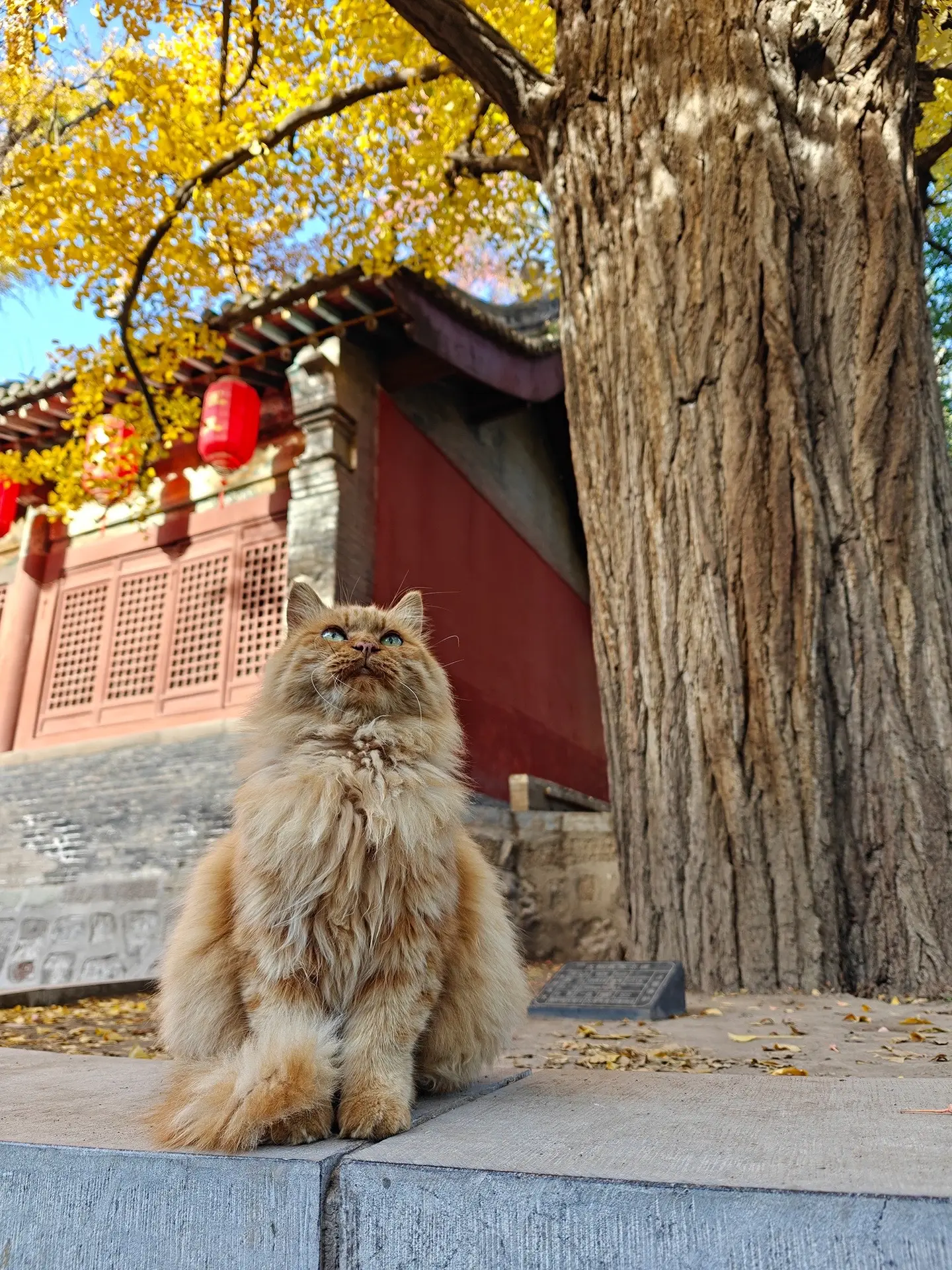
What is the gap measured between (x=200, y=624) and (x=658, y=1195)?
8.36 meters

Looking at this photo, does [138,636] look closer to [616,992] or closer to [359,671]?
[616,992]

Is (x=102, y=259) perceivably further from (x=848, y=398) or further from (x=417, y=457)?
(x=848, y=398)

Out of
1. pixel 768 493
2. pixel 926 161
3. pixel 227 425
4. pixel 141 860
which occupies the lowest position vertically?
pixel 141 860

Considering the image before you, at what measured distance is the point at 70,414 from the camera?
9156mm

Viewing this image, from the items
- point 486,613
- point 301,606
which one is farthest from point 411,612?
point 486,613

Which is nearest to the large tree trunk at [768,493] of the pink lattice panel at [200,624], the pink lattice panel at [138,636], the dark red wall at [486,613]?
the dark red wall at [486,613]

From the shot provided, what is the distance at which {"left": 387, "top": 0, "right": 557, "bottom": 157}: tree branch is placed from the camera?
4.34 m

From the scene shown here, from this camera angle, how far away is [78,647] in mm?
9648

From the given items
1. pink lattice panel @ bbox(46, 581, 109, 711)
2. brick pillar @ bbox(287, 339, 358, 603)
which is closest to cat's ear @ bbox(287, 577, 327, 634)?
brick pillar @ bbox(287, 339, 358, 603)

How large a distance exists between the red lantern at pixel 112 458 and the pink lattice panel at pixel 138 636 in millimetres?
1270

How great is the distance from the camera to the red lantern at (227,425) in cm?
804

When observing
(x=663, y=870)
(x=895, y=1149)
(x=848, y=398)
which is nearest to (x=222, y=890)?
(x=895, y=1149)

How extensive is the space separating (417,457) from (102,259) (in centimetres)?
350

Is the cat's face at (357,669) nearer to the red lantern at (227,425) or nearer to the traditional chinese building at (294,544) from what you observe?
the traditional chinese building at (294,544)
